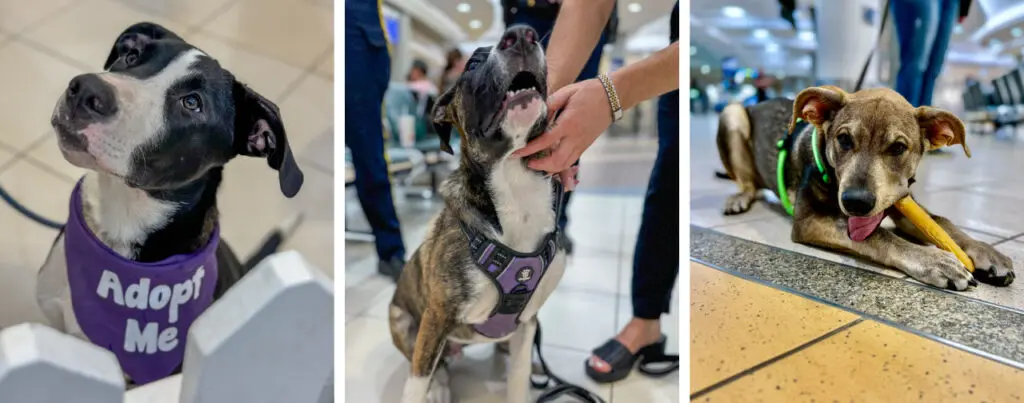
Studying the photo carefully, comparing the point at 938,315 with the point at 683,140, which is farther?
the point at 683,140

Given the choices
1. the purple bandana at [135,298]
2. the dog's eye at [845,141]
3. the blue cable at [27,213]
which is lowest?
the purple bandana at [135,298]

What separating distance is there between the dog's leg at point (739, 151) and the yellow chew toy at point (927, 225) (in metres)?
0.44

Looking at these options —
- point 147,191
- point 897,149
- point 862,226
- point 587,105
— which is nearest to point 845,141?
point 897,149

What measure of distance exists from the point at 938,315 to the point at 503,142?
0.96m

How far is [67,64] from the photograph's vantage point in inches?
38.6

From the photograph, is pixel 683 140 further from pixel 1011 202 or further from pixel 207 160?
pixel 207 160

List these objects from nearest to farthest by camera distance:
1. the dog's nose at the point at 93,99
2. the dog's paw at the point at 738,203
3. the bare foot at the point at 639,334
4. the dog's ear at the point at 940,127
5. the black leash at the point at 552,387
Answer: the dog's nose at the point at 93,99
the dog's ear at the point at 940,127
the black leash at the point at 552,387
the bare foot at the point at 639,334
the dog's paw at the point at 738,203

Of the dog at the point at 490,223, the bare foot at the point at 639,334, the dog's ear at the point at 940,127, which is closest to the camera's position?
the dog at the point at 490,223

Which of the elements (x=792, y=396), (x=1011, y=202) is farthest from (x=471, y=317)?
(x=1011, y=202)

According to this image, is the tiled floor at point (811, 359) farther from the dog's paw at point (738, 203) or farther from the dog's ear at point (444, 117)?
the dog's ear at point (444, 117)

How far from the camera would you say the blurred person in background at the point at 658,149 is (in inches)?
42.5

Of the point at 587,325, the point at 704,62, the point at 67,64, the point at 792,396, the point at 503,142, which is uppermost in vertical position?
the point at 704,62

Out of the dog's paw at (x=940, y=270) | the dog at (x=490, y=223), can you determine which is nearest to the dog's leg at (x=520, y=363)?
the dog at (x=490, y=223)

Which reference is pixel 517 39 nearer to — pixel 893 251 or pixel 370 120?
pixel 370 120
